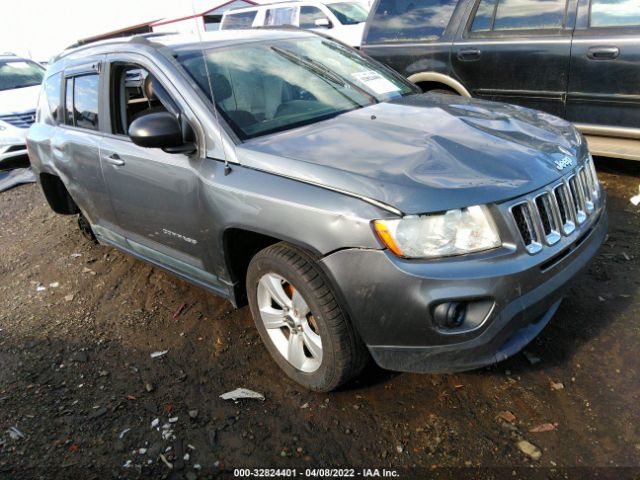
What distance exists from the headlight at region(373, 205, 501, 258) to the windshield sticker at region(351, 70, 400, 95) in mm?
1518

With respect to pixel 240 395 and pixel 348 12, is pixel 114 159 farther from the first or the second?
pixel 348 12

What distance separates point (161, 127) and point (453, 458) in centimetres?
206

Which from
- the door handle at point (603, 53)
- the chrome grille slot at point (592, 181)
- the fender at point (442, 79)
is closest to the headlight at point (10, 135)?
the fender at point (442, 79)

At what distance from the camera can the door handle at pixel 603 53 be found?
4426mm

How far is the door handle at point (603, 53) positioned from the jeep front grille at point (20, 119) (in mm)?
7927

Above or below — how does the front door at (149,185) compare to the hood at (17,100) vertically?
above

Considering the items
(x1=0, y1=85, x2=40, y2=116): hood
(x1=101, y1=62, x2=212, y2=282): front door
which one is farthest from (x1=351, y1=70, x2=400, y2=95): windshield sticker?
(x1=0, y1=85, x2=40, y2=116): hood

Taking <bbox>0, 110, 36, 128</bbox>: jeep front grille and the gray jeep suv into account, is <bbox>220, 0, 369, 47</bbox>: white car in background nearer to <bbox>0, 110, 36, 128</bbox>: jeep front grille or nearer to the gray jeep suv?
<bbox>0, 110, 36, 128</bbox>: jeep front grille

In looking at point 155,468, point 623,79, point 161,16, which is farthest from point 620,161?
point 161,16

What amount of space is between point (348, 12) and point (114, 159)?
876cm

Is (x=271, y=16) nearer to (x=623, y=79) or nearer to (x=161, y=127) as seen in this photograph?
(x=623, y=79)

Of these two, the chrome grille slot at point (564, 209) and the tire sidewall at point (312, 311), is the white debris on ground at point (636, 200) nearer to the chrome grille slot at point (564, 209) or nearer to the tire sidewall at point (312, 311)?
the chrome grille slot at point (564, 209)

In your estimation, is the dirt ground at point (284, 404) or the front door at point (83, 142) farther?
the front door at point (83, 142)

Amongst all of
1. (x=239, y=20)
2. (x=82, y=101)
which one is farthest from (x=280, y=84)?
(x=239, y=20)
